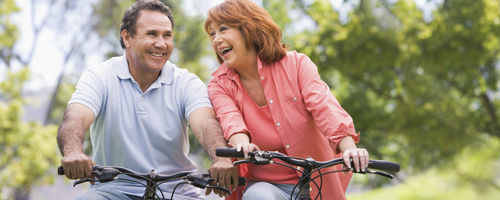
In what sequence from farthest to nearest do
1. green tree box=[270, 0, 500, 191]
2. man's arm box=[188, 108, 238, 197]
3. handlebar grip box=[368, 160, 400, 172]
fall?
green tree box=[270, 0, 500, 191] → man's arm box=[188, 108, 238, 197] → handlebar grip box=[368, 160, 400, 172]

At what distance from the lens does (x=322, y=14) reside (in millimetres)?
11586

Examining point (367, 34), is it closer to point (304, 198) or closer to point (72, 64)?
point (304, 198)

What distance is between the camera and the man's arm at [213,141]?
7.89 ft

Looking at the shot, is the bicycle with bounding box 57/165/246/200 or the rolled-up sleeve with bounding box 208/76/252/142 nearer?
the bicycle with bounding box 57/165/246/200

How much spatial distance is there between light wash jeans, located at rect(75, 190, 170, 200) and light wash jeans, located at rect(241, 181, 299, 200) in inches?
26.5

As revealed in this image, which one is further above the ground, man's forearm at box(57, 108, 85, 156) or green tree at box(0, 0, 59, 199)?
green tree at box(0, 0, 59, 199)

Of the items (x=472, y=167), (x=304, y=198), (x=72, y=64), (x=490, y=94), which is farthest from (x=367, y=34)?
(x=72, y=64)

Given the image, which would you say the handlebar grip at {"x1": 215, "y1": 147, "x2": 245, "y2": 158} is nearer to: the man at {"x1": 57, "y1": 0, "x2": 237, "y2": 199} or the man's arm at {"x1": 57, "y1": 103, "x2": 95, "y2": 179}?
the man at {"x1": 57, "y1": 0, "x2": 237, "y2": 199}

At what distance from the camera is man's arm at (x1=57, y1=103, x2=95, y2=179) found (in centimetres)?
224

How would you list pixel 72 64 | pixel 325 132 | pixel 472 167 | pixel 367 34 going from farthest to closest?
pixel 72 64
pixel 472 167
pixel 367 34
pixel 325 132

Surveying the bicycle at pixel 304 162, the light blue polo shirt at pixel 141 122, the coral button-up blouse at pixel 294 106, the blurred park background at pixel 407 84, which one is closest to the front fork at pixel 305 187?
the bicycle at pixel 304 162

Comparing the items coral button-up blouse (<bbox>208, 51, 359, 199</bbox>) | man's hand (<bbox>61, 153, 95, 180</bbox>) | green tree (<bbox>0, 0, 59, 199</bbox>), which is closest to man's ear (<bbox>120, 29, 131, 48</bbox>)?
coral button-up blouse (<bbox>208, 51, 359, 199</bbox>)

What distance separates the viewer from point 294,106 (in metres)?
2.90

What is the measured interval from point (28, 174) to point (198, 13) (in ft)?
29.5
